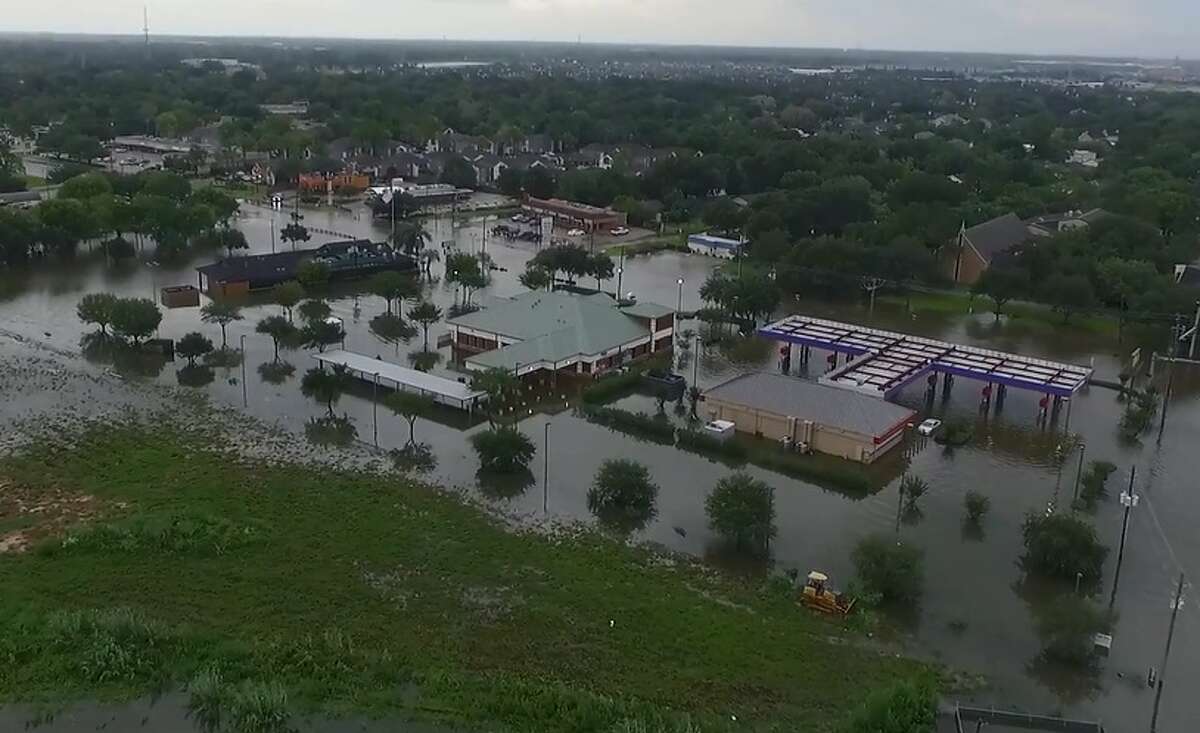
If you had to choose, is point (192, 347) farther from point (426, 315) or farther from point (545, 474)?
point (545, 474)

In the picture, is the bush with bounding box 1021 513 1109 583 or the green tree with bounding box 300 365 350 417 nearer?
the bush with bounding box 1021 513 1109 583

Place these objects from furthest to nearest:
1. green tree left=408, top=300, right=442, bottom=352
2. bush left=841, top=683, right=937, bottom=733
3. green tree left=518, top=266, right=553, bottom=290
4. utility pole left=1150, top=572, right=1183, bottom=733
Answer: green tree left=518, top=266, right=553, bottom=290, green tree left=408, top=300, right=442, bottom=352, utility pole left=1150, top=572, right=1183, bottom=733, bush left=841, top=683, right=937, bottom=733

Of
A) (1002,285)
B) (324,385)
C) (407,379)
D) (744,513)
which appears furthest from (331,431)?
(1002,285)

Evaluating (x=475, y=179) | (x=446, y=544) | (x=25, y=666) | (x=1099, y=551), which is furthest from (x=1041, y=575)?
(x=475, y=179)

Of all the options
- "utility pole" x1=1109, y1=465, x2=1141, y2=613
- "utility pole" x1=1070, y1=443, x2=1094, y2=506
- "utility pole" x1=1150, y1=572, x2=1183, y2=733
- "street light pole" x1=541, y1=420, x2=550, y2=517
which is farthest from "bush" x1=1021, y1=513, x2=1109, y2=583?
"street light pole" x1=541, y1=420, x2=550, y2=517

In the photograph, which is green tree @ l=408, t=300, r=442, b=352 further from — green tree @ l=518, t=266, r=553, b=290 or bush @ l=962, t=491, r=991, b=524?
bush @ l=962, t=491, r=991, b=524

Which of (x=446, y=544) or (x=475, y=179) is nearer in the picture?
(x=446, y=544)

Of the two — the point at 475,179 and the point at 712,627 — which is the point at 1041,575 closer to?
the point at 712,627
